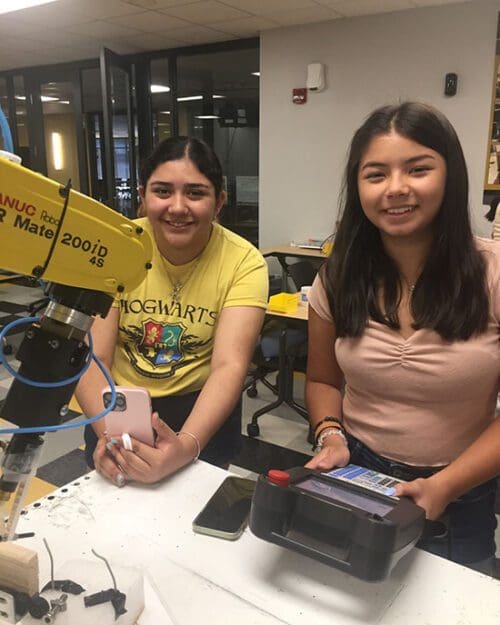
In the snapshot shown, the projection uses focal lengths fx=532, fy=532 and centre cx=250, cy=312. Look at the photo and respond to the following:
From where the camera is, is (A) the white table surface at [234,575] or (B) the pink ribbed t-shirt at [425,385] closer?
(A) the white table surface at [234,575]

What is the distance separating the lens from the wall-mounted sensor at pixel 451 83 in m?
3.91

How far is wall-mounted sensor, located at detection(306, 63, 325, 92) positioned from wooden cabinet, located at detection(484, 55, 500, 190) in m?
1.33

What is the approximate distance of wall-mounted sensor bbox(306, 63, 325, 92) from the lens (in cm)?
440

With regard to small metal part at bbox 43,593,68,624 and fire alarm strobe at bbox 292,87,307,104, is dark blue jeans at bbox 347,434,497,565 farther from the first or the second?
fire alarm strobe at bbox 292,87,307,104

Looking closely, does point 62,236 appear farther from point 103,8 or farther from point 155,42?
point 155,42

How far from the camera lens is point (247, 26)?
4500mm

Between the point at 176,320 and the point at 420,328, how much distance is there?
0.56m

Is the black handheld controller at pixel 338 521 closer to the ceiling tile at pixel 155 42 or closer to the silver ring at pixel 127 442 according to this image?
the silver ring at pixel 127 442

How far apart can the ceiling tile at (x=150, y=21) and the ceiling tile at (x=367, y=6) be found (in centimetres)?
129

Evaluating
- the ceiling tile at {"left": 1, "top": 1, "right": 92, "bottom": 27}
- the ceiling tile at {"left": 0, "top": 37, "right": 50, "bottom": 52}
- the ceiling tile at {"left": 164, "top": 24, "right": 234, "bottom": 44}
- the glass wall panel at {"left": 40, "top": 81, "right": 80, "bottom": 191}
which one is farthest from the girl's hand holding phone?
the glass wall panel at {"left": 40, "top": 81, "right": 80, "bottom": 191}

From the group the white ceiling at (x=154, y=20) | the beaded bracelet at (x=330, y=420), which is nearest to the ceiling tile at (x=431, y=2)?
the white ceiling at (x=154, y=20)

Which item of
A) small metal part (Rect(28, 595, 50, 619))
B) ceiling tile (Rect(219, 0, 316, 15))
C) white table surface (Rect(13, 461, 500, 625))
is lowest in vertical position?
white table surface (Rect(13, 461, 500, 625))

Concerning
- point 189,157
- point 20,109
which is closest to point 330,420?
point 189,157

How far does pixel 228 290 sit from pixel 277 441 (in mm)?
1681
